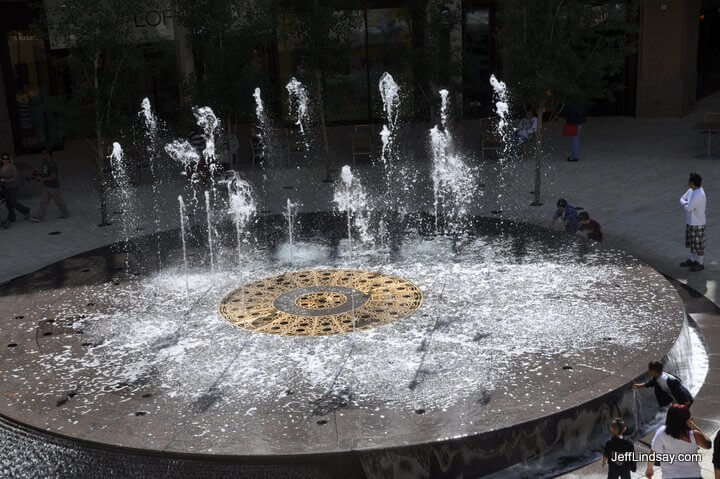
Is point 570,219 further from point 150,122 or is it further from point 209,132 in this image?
point 150,122

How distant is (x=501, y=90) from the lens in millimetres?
24312

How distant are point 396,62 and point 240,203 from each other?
30.3 feet

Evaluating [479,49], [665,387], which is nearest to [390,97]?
[479,49]

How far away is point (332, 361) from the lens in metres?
9.44

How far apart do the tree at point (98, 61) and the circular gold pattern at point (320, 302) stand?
21.7ft

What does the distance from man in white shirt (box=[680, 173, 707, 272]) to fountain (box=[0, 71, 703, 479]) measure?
141cm

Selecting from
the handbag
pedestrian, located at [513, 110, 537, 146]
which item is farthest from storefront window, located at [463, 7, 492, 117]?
the handbag

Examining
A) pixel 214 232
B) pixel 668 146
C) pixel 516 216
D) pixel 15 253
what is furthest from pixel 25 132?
pixel 668 146

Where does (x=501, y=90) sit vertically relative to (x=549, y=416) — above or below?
above

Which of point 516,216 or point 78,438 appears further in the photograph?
point 516,216

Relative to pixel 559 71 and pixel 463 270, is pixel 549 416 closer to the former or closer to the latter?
pixel 463 270

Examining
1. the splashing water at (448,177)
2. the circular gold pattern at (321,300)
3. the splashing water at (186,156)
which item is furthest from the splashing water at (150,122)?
the circular gold pattern at (321,300)

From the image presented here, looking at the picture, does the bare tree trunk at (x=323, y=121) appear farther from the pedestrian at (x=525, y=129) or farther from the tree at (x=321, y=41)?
the pedestrian at (x=525, y=129)

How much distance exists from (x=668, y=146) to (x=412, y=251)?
10.5m
